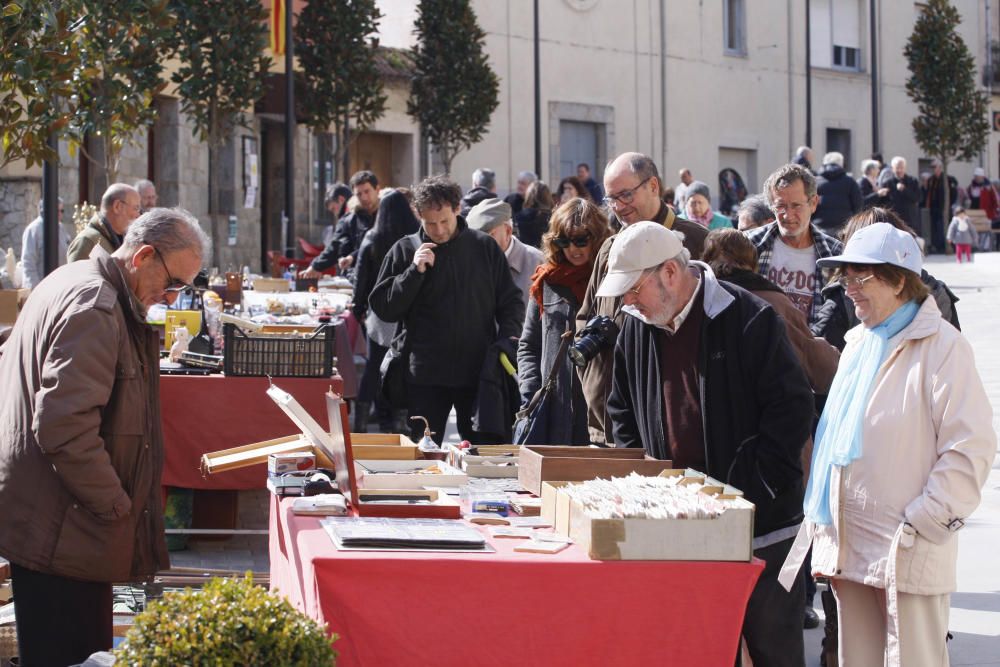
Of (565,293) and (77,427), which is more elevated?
(565,293)

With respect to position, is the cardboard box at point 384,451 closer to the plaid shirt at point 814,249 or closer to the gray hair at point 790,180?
the plaid shirt at point 814,249

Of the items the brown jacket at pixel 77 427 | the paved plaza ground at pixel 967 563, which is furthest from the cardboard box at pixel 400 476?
the paved plaza ground at pixel 967 563

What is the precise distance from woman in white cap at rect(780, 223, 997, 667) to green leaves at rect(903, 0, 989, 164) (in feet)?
111

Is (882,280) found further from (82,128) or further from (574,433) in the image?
(82,128)

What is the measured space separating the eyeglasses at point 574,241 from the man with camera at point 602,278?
6.9 inches

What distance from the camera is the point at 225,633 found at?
10.8 feet

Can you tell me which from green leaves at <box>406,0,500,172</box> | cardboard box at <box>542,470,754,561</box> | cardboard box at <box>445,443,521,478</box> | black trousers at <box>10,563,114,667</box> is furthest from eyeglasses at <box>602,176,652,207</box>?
green leaves at <box>406,0,500,172</box>

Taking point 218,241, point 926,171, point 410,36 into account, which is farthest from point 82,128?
point 926,171

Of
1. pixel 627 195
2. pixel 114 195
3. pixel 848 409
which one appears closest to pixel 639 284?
pixel 848 409

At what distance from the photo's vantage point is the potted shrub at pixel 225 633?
3.28 m

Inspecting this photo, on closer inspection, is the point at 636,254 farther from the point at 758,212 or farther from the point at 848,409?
the point at 758,212

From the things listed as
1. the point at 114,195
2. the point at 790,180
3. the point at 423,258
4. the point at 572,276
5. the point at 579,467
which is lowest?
the point at 579,467

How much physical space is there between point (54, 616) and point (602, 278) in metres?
2.43

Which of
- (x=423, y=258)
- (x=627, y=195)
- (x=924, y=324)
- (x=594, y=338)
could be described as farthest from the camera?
(x=423, y=258)
